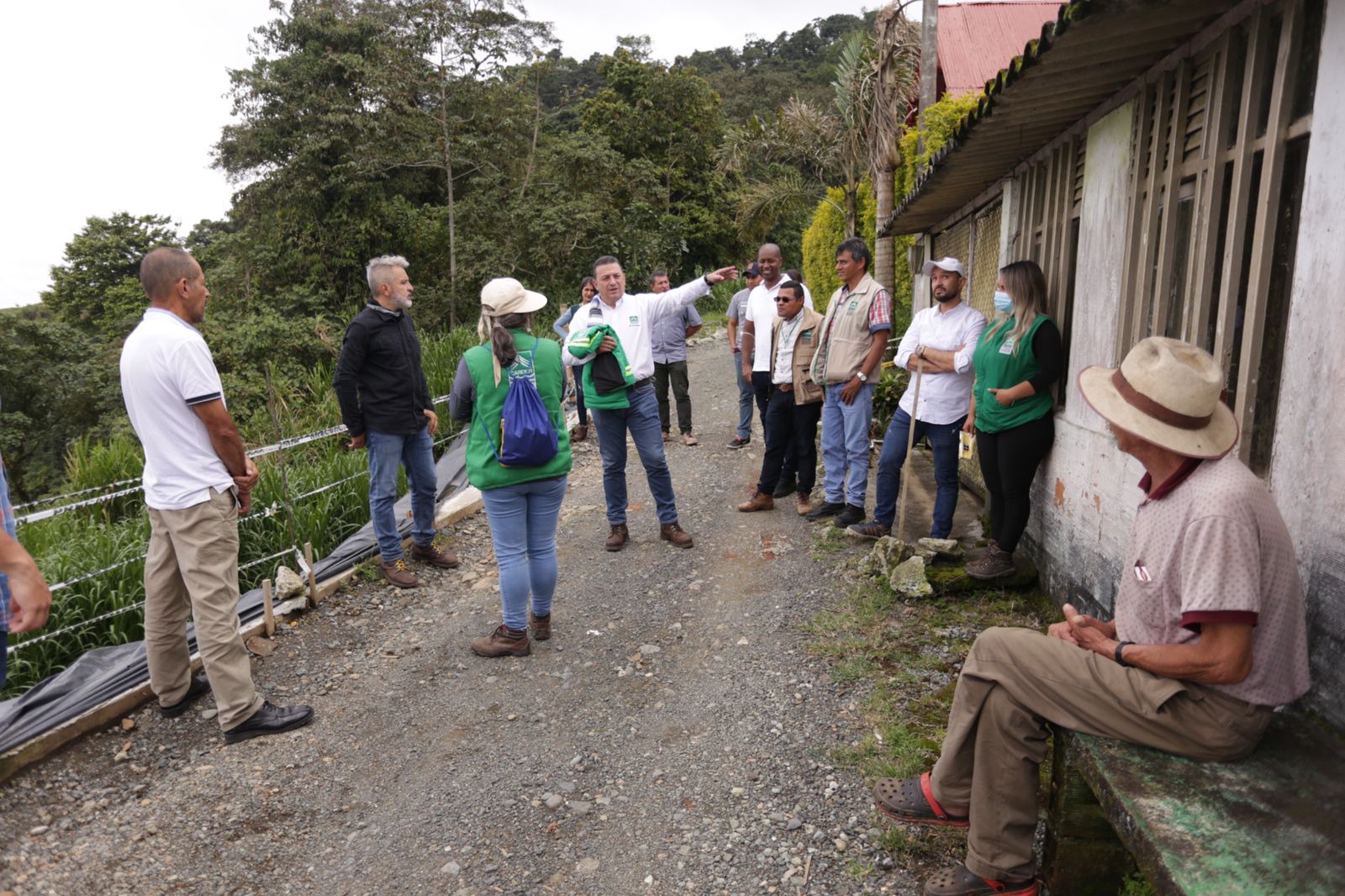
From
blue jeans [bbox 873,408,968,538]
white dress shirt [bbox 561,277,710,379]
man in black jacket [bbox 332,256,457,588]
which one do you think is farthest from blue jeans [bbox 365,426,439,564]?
blue jeans [bbox 873,408,968,538]

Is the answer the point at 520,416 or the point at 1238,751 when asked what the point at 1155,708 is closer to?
the point at 1238,751

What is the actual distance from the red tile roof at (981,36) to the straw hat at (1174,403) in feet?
53.8

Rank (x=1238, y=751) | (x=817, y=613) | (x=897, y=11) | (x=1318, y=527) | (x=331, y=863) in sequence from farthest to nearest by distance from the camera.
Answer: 1. (x=897, y=11)
2. (x=817, y=613)
3. (x=331, y=863)
4. (x=1318, y=527)
5. (x=1238, y=751)

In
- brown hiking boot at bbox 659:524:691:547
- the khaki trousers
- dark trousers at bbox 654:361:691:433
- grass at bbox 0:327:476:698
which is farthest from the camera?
dark trousers at bbox 654:361:691:433

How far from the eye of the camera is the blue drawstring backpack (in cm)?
400

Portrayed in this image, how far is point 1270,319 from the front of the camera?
107 inches

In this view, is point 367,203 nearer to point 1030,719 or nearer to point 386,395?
point 386,395

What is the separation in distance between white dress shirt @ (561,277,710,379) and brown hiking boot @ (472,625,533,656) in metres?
2.04

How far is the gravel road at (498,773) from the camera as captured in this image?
282 cm

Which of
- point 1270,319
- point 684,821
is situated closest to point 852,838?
point 684,821

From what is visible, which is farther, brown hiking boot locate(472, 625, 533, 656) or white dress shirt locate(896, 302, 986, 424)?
white dress shirt locate(896, 302, 986, 424)

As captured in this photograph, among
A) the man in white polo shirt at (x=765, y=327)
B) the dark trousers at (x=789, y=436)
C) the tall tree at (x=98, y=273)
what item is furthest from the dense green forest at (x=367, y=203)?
the dark trousers at (x=789, y=436)

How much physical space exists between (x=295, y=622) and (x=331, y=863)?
224cm

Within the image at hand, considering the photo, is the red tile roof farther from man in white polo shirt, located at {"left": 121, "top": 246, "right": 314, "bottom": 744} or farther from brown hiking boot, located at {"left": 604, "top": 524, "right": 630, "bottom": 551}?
man in white polo shirt, located at {"left": 121, "top": 246, "right": 314, "bottom": 744}
